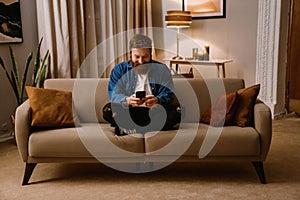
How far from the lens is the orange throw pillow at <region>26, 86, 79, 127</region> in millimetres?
2820

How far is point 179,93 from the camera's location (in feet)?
10.6

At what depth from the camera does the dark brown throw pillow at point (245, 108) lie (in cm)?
287

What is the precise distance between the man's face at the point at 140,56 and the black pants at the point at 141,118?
41 cm

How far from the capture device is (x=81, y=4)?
4270 millimetres

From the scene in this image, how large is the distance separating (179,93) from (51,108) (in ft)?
3.45

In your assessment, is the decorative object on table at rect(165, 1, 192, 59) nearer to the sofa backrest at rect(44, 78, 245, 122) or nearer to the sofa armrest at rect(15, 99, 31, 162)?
the sofa backrest at rect(44, 78, 245, 122)

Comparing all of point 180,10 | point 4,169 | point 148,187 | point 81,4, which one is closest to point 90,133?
point 148,187

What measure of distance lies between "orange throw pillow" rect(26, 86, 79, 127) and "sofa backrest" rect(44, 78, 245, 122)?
179 mm

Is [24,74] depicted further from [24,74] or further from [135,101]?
[135,101]

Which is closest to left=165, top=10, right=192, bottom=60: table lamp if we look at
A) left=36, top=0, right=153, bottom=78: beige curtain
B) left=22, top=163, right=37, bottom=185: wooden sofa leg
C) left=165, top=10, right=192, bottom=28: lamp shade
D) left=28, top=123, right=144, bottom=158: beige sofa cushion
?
left=165, top=10, right=192, bottom=28: lamp shade

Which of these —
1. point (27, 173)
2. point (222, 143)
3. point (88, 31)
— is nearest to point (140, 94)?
point (222, 143)

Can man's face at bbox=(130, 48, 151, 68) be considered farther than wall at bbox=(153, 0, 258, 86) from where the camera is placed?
No

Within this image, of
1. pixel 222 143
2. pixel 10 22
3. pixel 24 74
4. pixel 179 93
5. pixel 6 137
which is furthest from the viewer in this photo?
pixel 6 137

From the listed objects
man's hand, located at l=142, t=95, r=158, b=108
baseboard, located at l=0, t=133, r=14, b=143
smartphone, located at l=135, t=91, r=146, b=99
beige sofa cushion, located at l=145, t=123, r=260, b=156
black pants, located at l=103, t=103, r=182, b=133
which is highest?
smartphone, located at l=135, t=91, r=146, b=99
